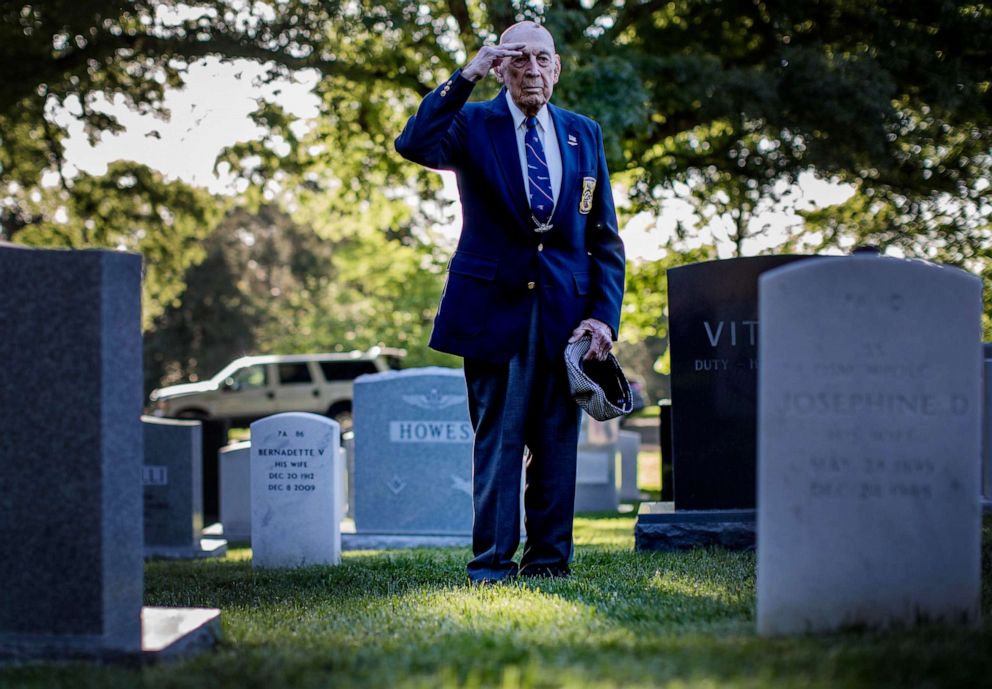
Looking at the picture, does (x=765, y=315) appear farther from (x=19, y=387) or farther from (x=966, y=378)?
(x=19, y=387)

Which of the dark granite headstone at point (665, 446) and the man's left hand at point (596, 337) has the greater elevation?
the man's left hand at point (596, 337)

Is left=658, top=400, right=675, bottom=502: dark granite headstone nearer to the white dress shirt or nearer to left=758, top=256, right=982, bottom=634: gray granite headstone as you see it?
the white dress shirt

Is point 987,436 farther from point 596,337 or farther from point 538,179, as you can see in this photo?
point 538,179

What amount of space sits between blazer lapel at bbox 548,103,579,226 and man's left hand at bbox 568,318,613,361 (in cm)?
47

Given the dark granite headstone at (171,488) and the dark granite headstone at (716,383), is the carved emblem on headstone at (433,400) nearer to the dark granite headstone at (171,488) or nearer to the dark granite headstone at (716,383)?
the dark granite headstone at (171,488)

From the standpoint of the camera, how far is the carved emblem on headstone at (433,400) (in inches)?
387

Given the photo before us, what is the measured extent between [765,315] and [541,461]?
6.17ft

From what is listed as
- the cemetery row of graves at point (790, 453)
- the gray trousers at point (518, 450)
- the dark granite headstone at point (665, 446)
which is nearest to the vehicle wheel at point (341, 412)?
the dark granite headstone at point (665, 446)

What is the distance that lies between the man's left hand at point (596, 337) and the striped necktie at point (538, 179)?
1.53ft

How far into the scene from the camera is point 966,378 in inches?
136

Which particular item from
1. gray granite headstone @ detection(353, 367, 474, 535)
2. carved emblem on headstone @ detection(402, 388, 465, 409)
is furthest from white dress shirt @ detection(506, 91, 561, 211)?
carved emblem on headstone @ detection(402, 388, 465, 409)

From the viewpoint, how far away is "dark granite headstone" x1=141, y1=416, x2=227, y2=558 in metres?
10.3

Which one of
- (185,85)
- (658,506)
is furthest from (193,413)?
(658,506)

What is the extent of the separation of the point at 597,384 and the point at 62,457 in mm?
2327
